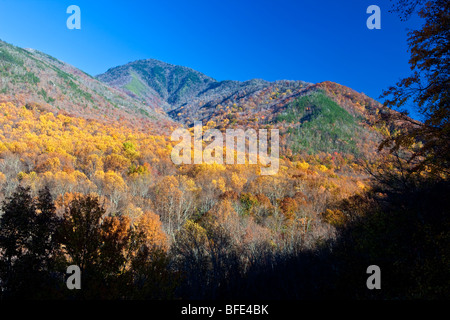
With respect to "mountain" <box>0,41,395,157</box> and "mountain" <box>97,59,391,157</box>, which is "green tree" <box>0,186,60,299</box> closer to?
"mountain" <box>0,41,395,157</box>

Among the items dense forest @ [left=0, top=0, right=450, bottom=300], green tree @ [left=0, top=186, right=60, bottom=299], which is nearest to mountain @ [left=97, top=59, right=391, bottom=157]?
dense forest @ [left=0, top=0, right=450, bottom=300]

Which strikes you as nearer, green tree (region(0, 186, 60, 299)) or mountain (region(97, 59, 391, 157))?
green tree (region(0, 186, 60, 299))

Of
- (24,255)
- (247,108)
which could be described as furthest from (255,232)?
(247,108)

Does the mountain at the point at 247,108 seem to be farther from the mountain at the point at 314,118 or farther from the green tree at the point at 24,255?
the green tree at the point at 24,255

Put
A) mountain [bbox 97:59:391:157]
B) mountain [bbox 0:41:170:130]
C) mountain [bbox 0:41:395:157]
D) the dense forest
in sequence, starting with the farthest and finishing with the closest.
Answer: mountain [bbox 97:59:391:157]
mountain [bbox 0:41:395:157]
mountain [bbox 0:41:170:130]
the dense forest

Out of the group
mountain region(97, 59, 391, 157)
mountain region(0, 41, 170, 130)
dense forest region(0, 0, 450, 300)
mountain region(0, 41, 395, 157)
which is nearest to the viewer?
dense forest region(0, 0, 450, 300)

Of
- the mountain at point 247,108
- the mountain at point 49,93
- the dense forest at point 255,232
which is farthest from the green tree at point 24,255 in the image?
the mountain at point 247,108

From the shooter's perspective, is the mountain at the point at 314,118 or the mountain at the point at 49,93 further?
the mountain at the point at 314,118

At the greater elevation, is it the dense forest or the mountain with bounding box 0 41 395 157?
the mountain with bounding box 0 41 395 157

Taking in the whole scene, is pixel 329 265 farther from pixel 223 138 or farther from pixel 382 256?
pixel 223 138

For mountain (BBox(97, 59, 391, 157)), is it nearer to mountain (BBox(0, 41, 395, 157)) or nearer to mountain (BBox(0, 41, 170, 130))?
mountain (BBox(0, 41, 395, 157))

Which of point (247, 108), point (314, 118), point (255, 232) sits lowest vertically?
point (255, 232)

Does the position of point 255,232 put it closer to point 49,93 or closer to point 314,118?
point 49,93
